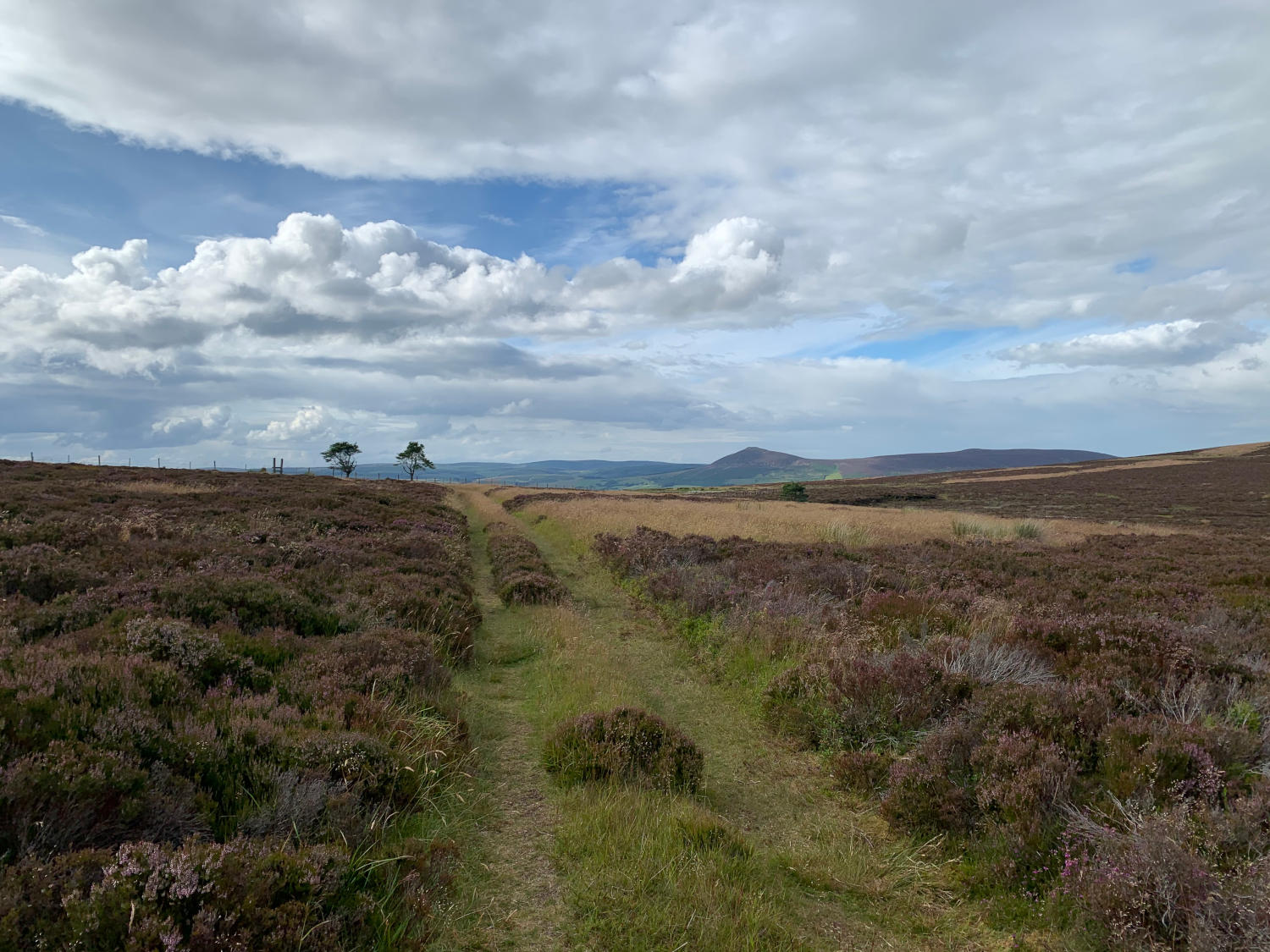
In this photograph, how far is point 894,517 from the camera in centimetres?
3222

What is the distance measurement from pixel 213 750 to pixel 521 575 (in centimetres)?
1103

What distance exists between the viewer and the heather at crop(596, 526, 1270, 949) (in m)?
3.97

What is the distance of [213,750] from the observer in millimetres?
4770

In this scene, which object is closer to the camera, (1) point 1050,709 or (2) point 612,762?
(1) point 1050,709

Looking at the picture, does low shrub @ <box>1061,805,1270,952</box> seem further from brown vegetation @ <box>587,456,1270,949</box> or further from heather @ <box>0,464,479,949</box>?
heather @ <box>0,464,479,949</box>

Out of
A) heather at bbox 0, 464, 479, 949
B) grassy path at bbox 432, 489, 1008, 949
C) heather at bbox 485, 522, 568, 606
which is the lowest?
grassy path at bbox 432, 489, 1008, 949

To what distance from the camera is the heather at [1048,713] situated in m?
3.97

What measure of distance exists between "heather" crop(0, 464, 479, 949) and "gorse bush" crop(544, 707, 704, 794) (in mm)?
1125

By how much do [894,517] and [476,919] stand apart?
3171 cm

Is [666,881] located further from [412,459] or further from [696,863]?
[412,459]

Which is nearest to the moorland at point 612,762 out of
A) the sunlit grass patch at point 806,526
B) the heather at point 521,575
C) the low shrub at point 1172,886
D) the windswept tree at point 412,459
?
the low shrub at point 1172,886

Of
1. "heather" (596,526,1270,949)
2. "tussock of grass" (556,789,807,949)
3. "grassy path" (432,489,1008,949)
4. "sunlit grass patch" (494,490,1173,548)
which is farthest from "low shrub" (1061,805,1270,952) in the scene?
"sunlit grass patch" (494,490,1173,548)

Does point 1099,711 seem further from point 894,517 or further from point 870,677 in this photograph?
point 894,517

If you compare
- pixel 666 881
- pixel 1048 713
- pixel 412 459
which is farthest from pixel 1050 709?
pixel 412 459
